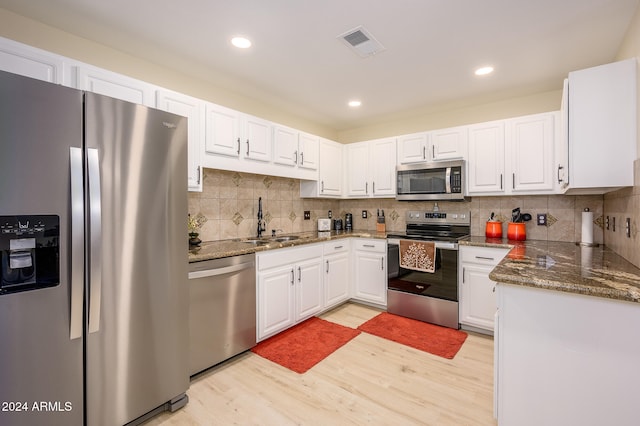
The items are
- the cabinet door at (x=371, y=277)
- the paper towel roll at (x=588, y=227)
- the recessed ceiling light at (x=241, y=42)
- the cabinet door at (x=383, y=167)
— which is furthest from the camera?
the cabinet door at (x=383, y=167)

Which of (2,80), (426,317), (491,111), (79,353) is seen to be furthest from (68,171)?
(491,111)

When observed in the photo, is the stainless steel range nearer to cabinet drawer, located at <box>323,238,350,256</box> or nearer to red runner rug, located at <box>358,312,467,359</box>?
red runner rug, located at <box>358,312,467,359</box>

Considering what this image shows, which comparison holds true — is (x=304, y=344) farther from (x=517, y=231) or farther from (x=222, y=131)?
(x=517, y=231)

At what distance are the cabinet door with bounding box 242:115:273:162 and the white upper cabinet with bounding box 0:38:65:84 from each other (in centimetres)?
138

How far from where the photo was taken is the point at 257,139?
2932 millimetres

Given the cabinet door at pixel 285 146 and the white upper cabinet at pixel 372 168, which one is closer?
the cabinet door at pixel 285 146

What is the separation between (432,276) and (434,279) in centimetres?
4

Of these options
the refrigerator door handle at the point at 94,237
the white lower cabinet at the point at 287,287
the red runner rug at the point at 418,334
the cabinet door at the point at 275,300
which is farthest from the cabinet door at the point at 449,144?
the refrigerator door handle at the point at 94,237

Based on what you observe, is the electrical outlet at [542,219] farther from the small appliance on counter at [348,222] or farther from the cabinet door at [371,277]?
the small appliance on counter at [348,222]

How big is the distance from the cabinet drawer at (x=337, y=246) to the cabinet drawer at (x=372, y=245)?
133 millimetres

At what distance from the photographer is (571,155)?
1864 millimetres

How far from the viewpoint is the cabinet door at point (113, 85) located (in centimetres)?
183

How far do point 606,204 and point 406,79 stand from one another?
218 centimetres

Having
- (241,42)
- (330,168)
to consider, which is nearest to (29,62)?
(241,42)
